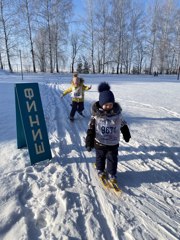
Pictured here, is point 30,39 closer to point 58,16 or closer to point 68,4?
point 58,16

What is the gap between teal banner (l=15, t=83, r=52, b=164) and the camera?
11.4ft

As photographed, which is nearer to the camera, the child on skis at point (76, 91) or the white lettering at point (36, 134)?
the white lettering at point (36, 134)

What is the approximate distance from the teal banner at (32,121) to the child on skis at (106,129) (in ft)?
3.03

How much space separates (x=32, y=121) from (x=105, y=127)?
4.30 ft

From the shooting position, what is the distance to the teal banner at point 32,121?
3480 mm

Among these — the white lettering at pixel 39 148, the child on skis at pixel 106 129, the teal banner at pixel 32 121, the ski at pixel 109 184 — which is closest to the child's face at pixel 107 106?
the child on skis at pixel 106 129

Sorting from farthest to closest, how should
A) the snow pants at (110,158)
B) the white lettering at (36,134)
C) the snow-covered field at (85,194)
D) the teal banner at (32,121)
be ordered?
the white lettering at (36,134) → the teal banner at (32,121) → the snow pants at (110,158) → the snow-covered field at (85,194)

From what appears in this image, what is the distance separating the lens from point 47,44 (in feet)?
106

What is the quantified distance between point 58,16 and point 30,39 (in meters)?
5.24

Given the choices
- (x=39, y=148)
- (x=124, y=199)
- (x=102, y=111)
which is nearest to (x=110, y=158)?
(x=124, y=199)

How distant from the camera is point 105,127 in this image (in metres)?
3.13

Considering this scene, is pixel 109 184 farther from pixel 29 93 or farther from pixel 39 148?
pixel 29 93

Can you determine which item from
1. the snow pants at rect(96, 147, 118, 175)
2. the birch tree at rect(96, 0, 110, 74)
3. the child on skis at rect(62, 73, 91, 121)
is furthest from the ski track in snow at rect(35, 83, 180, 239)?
the birch tree at rect(96, 0, 110, 74)

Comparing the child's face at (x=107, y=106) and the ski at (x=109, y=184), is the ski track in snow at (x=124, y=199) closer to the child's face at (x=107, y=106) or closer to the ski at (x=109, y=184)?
the ski at (x=109, y=184)
